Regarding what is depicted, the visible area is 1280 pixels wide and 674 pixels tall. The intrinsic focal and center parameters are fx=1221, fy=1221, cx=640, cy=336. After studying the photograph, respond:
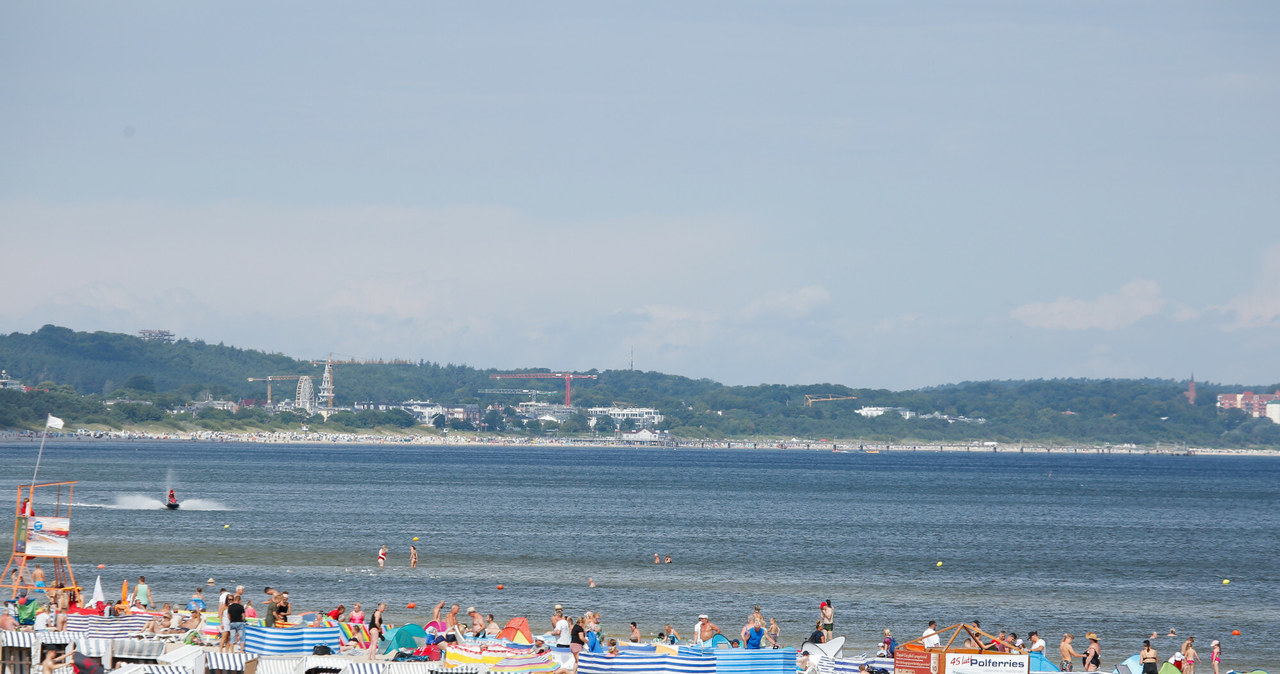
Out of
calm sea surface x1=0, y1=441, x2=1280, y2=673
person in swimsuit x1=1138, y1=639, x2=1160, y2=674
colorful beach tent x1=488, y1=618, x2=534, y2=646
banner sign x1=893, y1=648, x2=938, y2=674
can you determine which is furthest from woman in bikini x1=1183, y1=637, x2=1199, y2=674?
colorful beach tent x1=488, y1=618, x2=534, y2=646

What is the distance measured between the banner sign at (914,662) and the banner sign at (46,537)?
745 inches

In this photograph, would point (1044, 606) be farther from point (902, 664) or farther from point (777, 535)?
point (777, 535)

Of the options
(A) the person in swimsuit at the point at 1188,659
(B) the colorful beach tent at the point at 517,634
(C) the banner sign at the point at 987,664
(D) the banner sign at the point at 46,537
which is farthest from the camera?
(D) the banner sign at the point at 46,537

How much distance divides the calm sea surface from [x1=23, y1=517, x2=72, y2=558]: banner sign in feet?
32.1

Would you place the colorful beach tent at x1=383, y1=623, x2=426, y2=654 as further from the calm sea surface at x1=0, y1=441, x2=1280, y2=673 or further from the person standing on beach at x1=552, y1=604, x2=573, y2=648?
the calm sea surface at x1=0, y1=441, x2=1280, y2=673

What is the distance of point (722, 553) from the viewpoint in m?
57.2

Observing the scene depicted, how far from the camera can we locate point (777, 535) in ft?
223

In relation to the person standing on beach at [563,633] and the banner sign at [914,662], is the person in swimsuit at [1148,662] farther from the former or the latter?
the person standing on beach at [563,633]

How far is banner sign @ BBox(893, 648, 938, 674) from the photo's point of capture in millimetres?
22038

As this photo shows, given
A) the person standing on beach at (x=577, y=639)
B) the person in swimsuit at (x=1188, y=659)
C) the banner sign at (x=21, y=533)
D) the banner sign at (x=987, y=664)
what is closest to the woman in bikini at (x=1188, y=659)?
the person in swimsuit at (x=1188, y=659)

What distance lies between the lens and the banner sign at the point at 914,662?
22038mm

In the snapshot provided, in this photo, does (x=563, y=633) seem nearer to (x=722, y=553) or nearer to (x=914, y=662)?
(x=914, y=662)

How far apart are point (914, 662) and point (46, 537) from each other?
65.0ft

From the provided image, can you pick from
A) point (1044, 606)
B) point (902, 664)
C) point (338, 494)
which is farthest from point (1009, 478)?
point (902, 664)
